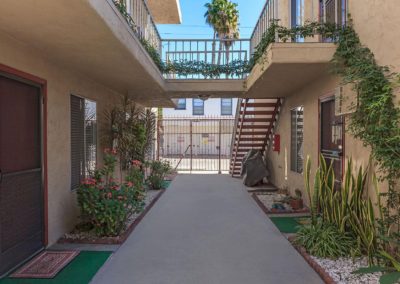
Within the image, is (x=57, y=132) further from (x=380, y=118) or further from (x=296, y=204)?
(x=296, y=204)

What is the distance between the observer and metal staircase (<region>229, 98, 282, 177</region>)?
30.2 ft

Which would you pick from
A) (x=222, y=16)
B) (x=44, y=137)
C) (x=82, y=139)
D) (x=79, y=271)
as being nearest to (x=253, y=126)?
(x=82, y=139)

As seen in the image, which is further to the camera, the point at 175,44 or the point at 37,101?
the point at 175,44

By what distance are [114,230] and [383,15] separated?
4.26m

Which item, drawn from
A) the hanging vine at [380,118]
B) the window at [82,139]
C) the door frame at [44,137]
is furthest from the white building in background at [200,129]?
the hanging vine at [380,118]

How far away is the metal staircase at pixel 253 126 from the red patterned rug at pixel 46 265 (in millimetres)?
6149

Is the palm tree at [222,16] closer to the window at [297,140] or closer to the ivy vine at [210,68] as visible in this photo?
the ivy vine at [210,68]

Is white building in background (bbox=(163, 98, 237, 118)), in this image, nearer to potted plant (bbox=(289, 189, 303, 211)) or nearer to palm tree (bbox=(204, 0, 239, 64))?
palm tree (bbox=(204, 0, 239, 64))

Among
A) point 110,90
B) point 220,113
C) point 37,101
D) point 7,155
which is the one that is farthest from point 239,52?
point 220,113

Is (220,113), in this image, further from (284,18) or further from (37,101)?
(37,101)

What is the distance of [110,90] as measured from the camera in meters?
6.88

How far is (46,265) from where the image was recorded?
366 centimetres

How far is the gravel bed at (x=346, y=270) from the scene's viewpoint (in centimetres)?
316

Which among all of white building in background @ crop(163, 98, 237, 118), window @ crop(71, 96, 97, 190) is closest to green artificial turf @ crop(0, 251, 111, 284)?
window @ crop(71, 96, 97, 190)
